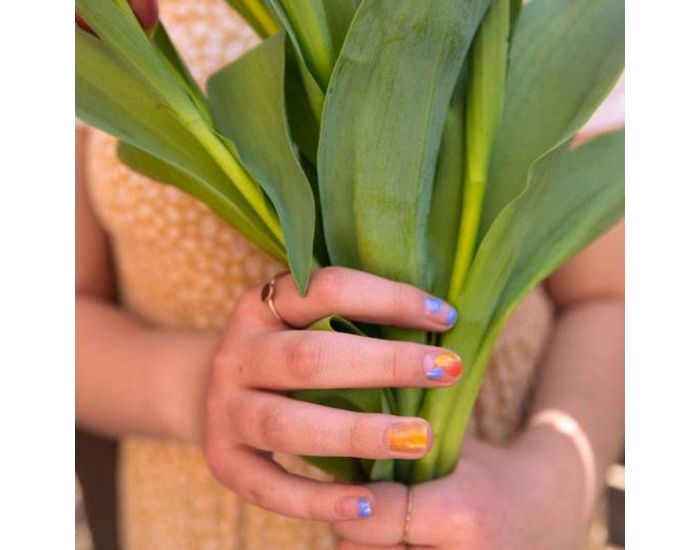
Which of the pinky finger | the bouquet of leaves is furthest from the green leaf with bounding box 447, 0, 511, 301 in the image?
the pinky finger

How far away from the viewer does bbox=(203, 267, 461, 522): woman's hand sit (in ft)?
0.96

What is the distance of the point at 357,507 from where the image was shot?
1.00 ft

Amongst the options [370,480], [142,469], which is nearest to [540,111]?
[370,480]

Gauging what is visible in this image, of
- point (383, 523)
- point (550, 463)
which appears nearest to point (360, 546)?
point (383, 523)

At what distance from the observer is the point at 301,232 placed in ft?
0.91

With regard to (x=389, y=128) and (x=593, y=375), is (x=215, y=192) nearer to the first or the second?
(x=389, y=128)

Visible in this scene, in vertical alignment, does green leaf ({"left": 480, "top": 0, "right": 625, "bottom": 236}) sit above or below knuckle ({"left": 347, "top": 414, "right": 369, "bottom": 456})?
above

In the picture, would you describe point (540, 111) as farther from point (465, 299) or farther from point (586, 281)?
point (586, 281)

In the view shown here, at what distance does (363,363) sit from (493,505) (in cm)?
10

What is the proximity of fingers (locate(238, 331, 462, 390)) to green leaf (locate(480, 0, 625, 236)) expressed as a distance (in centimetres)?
6

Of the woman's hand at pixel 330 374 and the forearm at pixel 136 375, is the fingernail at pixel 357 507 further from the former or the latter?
the forearm at pixel 136 375

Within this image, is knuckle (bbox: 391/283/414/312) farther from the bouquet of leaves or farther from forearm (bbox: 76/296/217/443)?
forearm (bbox: 76/296/217/443)

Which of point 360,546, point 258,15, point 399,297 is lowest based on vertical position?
point 360,546
